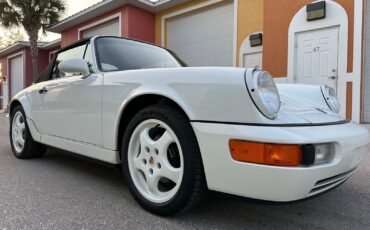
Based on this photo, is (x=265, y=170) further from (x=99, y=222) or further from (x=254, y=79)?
(x=99, y=222)

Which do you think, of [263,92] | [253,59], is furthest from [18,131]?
[253,59]

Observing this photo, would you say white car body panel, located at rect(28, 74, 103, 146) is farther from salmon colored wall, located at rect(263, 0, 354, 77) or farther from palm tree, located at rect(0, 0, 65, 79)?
palm tree, located at rect(0, 0, 65, 79)

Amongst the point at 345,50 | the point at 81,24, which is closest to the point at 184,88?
the point at 345,50

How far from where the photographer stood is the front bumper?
148cm

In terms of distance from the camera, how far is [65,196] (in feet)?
7.75

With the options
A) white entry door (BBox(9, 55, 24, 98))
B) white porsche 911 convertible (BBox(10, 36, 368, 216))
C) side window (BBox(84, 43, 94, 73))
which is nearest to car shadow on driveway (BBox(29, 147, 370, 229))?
white porsche 911 convertible (BBox(10, 36, 368, 216))

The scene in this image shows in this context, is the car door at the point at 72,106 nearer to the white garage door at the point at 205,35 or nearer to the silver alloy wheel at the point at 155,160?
the silver alloy wheel at the point at 155,160

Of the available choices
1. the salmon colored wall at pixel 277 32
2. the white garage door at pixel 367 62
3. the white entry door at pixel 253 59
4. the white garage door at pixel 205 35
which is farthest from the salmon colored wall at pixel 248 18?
the white garage door at pixel 367 62

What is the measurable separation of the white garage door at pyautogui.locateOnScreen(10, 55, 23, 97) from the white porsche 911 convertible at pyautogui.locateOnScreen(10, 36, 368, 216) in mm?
19271

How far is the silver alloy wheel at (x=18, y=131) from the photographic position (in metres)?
3.70

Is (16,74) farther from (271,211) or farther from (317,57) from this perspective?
(271,211)

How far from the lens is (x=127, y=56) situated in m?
2.76

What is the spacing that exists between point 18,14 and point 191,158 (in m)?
16.4

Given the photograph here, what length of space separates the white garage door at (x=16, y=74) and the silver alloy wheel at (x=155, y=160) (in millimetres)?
19875
